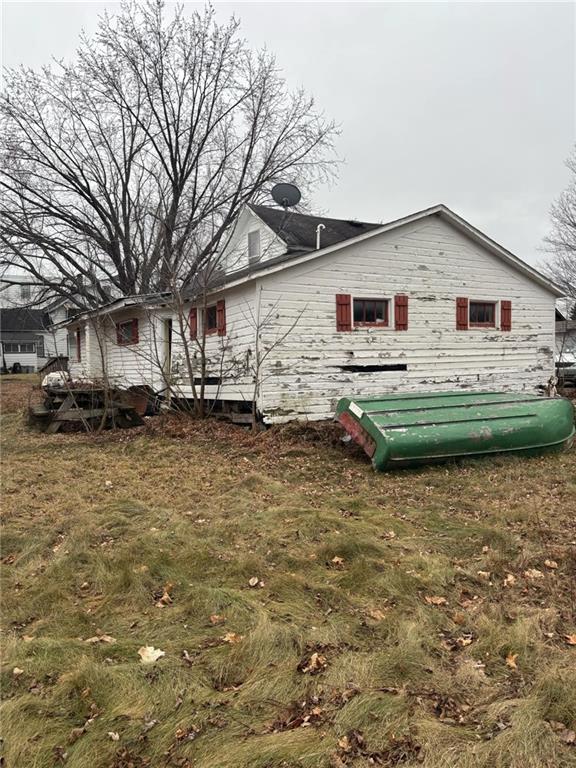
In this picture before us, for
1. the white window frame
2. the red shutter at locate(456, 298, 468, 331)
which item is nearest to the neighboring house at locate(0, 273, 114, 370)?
the white window frame

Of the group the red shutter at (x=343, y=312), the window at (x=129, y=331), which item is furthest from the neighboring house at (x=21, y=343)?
the red shutter at (x=343, y=312)

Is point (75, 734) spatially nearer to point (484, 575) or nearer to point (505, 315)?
point (484, 575)

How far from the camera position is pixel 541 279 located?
1320cm

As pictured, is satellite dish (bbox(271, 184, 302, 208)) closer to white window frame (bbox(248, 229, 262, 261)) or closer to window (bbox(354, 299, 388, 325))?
white window frame (bbox(248, 229, 262, 261))

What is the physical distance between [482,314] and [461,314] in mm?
881

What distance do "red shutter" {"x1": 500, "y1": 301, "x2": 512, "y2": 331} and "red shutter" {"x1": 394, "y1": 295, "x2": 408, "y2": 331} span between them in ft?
10.1

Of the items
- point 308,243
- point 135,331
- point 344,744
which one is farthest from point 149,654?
point 135,331

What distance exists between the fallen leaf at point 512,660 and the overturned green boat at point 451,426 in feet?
13.8

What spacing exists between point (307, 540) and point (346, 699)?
216cm

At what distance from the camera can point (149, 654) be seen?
285cm

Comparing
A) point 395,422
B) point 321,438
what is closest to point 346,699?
point 395,422

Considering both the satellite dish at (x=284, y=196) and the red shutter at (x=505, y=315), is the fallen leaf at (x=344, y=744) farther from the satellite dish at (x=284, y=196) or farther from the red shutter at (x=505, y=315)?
the satellite dish at (x=284, y=196)

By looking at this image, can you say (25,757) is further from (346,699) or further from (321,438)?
(321,438)

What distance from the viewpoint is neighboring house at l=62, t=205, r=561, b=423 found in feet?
34.6
